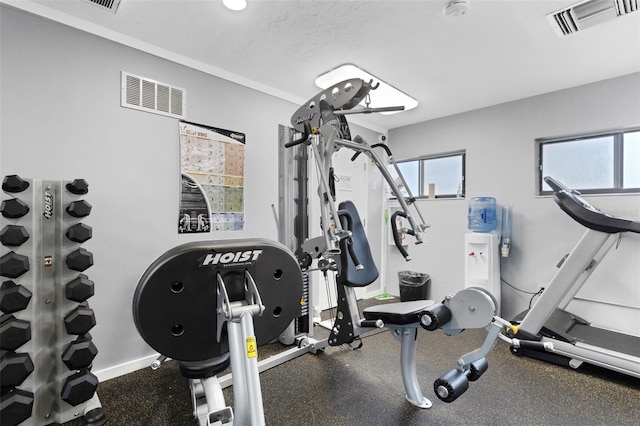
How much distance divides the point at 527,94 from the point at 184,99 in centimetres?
349

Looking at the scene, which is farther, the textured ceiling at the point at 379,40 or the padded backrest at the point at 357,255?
the padded backrest at the point at 357,255

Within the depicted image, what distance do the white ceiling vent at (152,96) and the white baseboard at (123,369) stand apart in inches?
76.9

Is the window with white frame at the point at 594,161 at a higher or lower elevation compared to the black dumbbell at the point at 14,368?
higher

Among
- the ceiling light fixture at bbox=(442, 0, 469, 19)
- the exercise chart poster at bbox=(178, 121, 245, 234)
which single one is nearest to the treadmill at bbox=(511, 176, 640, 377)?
the ceiling light fixture at bbox=(442, 0, 469, 19)

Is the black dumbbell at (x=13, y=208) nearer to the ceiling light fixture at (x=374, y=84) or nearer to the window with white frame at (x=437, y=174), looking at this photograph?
the ceiling light fixture at (x=374, y=84)

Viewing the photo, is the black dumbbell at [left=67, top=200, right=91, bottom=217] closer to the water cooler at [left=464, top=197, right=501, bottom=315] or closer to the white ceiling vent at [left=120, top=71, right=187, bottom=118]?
the white ceiling vent at [left=120, top=71, right=187, bottom=118]

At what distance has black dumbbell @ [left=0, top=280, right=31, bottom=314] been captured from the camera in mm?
1446

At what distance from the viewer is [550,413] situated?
1773mm

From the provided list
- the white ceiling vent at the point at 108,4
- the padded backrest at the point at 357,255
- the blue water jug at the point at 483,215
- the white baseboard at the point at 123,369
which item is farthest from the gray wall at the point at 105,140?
the blue water jug at the point at 483,215

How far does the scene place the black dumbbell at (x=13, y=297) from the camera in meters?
1.45

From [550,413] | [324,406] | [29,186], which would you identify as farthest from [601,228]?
[29,186]

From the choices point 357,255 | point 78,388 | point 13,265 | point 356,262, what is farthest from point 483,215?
point 13,265

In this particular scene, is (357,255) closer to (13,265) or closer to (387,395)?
(387,395)

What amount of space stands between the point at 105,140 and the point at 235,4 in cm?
133
